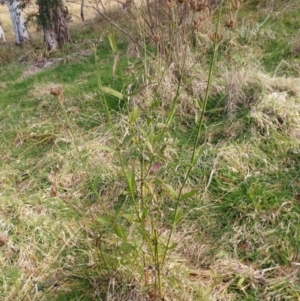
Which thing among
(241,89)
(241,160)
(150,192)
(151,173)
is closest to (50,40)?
(241,89)

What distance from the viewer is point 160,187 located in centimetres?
265

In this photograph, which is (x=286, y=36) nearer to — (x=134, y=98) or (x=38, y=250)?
(x=134, y=98)

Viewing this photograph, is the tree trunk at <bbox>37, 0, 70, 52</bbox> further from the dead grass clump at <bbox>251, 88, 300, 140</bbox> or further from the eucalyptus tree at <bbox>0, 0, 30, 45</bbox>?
the dead grass clump at <bbox>251, 88, 300, 140</bbox>

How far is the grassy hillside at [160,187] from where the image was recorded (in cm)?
198

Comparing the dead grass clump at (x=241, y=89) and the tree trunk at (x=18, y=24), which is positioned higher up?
the tree trunk at (x=18, y=24)

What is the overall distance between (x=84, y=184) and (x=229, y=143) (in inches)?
44.0

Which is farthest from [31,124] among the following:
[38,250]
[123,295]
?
[123,295]

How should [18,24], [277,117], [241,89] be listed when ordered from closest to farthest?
[277,117] < [241,89] < [18,24]

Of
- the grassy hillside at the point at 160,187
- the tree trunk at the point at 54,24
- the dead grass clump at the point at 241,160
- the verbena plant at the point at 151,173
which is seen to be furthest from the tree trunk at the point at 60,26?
the dead grass clump at the point at 241,160

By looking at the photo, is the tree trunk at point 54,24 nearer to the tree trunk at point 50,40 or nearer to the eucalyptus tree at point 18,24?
the tree trunk at point 50,40

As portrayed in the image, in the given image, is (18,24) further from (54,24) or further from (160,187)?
(160,187)

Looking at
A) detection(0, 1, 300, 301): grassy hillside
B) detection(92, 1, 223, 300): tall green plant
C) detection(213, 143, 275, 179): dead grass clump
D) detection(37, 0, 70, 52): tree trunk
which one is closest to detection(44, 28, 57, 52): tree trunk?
detection(37, 0, 70, 52): tree trunk

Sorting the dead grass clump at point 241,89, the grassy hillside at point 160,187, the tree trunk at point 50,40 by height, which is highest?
the tree trunk at point 50,40

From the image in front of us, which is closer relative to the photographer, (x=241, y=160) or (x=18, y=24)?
(x=241, y=160)
